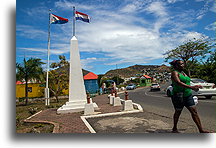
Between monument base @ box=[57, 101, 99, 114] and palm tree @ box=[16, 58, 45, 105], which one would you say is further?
palm tree @ box=[16, 58, 45, 105]

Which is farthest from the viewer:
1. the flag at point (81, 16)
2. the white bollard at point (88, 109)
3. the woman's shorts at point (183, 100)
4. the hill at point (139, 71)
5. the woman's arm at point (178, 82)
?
the hill at point (139, 71)

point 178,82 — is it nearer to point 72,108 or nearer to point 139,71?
point 72,108

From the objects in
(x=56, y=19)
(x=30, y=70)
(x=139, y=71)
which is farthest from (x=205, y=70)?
(x=139, y=71)

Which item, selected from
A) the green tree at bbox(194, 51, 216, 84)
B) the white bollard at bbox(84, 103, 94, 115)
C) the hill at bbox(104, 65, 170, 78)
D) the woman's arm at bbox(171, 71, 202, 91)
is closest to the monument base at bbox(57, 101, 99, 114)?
the white bollard at bbox(84, 103, 94, 115)

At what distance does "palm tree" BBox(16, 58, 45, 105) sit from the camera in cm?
903

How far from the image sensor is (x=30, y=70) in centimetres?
933

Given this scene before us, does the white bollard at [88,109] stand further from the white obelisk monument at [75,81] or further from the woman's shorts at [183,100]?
the woman's shorts at [183,100]

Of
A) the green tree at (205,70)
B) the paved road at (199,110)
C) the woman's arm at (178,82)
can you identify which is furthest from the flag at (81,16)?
the green tree at (205,70)

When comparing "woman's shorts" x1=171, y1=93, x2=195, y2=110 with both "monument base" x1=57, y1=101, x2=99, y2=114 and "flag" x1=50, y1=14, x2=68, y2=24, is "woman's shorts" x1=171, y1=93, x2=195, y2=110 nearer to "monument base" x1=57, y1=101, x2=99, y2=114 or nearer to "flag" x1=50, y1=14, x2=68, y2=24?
"monument base" x1=57, y1=101, x2=99, y2=114

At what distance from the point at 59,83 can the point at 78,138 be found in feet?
31.8

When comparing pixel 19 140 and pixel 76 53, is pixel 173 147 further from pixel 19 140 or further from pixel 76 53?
pixel 76 53

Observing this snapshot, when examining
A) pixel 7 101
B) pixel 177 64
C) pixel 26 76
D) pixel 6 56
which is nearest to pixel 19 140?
pixel 7 101

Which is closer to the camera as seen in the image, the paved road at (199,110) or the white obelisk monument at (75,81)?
the paved road at (199,110)

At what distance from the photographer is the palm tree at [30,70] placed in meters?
9.03
